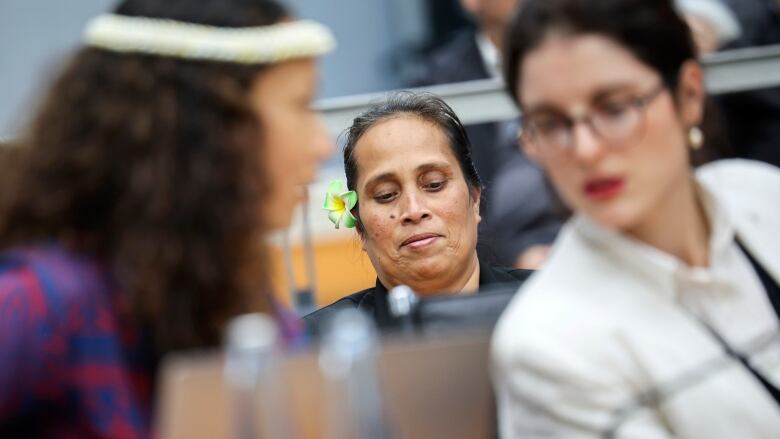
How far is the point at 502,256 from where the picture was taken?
4359 millimetres

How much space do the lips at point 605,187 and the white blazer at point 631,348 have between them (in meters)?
0.08

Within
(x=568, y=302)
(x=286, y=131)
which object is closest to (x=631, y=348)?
(x=568, y=302)

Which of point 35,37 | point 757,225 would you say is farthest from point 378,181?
point 35,37

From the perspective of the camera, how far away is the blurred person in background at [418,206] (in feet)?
11.7

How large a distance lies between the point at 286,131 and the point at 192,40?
0.62ft

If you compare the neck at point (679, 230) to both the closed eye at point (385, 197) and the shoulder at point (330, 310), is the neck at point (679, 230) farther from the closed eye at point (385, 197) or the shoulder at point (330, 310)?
the closed eye at point (385, 197)

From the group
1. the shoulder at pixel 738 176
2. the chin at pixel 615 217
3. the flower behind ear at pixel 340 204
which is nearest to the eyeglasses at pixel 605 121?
the chin at pixel 615 217

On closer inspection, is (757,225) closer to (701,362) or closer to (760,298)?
(760,298)

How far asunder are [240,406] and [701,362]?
708 mm

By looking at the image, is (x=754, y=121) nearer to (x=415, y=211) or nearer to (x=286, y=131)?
(x=415, y=211)

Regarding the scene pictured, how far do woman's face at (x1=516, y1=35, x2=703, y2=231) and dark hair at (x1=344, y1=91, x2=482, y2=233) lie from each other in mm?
1606

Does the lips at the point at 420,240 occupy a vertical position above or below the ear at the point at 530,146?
below

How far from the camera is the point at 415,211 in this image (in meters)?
3.56

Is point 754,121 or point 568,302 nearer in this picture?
point 568,302
